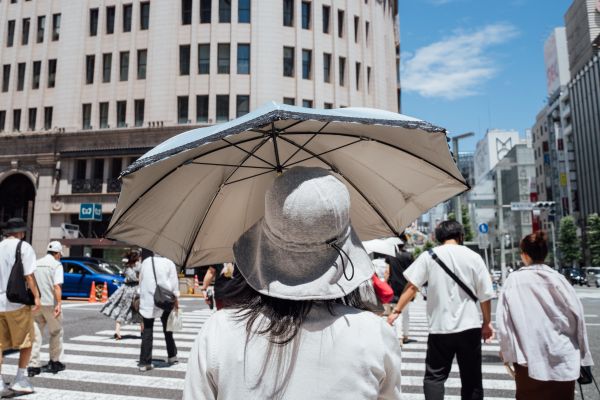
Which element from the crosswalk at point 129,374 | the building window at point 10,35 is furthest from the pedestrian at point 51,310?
the building window at point 10,35

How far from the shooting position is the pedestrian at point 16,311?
5.59 metres

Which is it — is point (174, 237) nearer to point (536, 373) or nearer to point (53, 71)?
point (536, 373)

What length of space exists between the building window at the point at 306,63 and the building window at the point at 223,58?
17.8ft

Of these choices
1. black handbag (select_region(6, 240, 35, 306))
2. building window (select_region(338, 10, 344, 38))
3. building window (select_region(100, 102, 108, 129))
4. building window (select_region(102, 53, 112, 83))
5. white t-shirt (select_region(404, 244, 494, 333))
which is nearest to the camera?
white t-shirt (select_region(404, 244, 494, 333))

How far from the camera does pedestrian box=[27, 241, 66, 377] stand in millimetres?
6961

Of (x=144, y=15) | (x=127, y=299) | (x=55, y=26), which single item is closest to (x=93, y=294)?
(x=127, y=299)

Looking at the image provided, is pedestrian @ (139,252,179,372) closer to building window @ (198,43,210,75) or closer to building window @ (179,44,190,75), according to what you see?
building window @ (198,43,210,75)

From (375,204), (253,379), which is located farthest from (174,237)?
(253,379)

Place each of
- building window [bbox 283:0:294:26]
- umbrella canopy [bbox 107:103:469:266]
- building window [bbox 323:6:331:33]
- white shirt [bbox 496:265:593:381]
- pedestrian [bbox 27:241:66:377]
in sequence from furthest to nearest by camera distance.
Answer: building window [bbox 323:6:331:33] → building window [bbox 283:0:294:26] → pedestrian [bbox 27:241:66:377] → white shirt [bbox 496:265:593:381] → umbrella canopy [bbox 107:103:469:266]

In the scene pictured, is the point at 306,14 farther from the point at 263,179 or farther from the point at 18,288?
the point at 263,179

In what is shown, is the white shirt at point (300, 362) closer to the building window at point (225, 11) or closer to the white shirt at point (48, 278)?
the white shirt at point (48, 278)

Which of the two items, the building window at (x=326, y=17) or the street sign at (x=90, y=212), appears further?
the building window at (x=326, y=17)

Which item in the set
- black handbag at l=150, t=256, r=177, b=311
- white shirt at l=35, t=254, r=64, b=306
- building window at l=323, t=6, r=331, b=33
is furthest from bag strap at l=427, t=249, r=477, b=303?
building window at l=323, t=6, r=331, b=33

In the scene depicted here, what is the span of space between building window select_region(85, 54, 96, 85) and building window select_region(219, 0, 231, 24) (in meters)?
9.85
